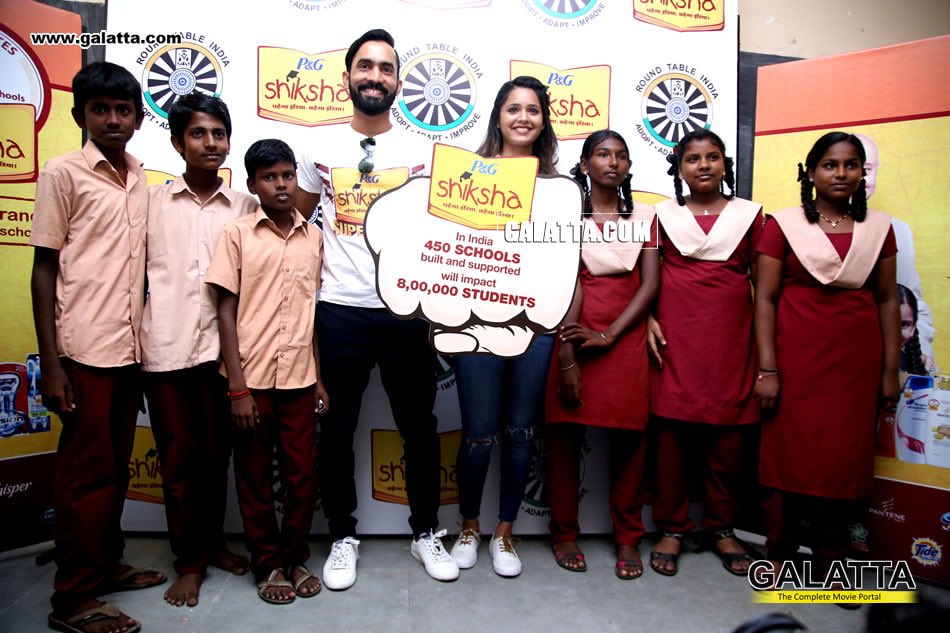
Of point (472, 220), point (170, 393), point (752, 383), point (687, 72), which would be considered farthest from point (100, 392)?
point (687, 72)

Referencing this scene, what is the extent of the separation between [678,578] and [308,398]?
54.7 inches

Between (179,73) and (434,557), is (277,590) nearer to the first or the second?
(434,557)

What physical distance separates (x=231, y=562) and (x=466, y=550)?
798 mm

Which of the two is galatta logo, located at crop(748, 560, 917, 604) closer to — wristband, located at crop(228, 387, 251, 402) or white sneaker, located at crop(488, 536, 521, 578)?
white sneaker, located at crop(488, 536, 521, 578)

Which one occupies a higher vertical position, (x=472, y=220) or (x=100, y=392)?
(x=472, y=220)

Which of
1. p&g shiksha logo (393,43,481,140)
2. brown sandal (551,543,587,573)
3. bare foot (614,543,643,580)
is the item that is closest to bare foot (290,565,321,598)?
brown sandal (551,543,587,573)

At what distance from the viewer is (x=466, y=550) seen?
2.01 meters

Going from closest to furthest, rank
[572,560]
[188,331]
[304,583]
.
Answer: [188,331] < [304,583] < [572,560]

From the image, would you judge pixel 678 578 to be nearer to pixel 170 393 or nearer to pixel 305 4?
pixel 170 393

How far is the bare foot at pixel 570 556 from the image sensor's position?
2018 mm

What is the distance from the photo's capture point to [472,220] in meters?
1.76

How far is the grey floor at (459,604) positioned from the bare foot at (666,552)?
0.12 feet

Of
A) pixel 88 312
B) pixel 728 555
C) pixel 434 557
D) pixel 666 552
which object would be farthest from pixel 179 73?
pixel 728 555

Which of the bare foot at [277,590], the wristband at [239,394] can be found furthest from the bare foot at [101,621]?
the wristband at [239,394]
